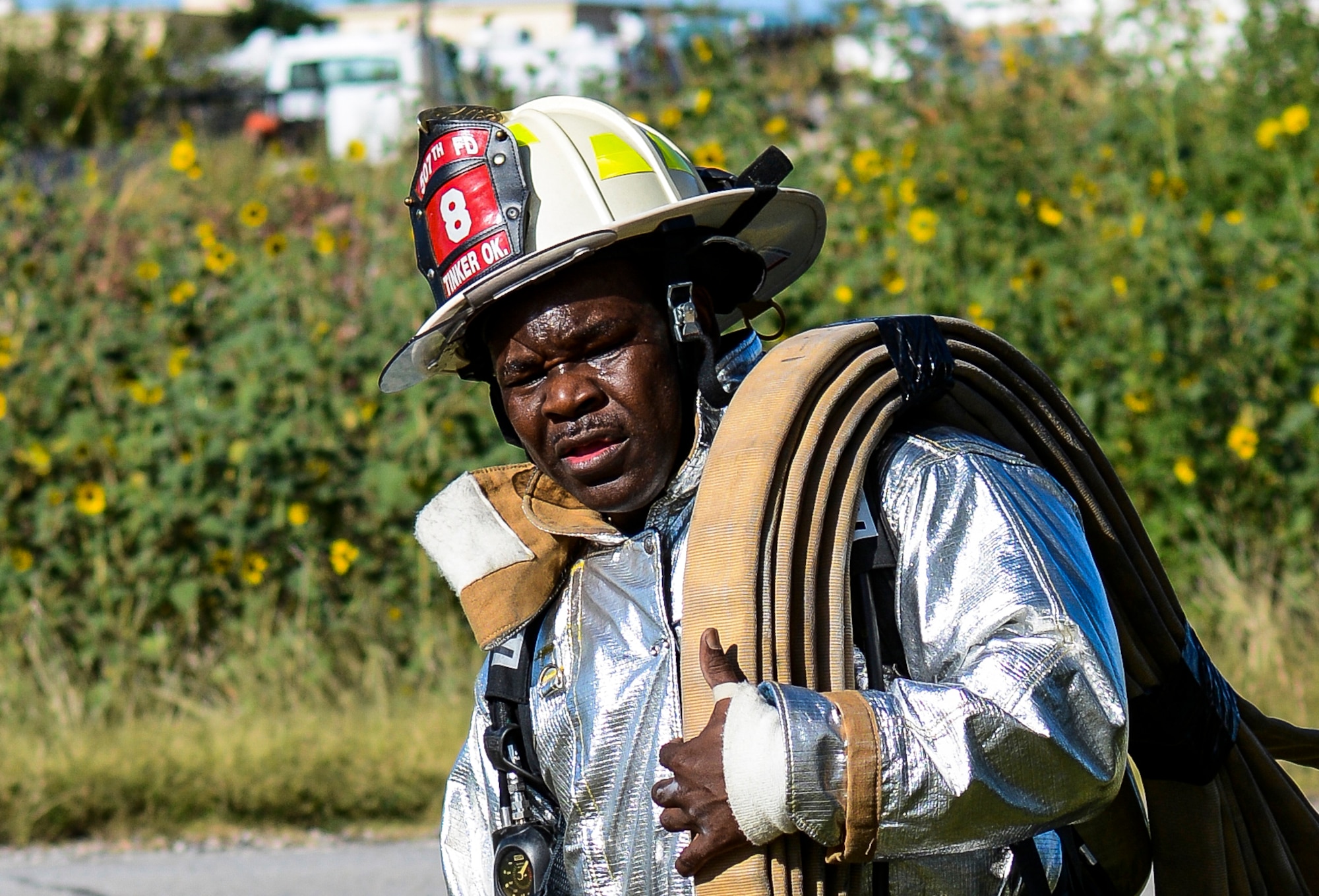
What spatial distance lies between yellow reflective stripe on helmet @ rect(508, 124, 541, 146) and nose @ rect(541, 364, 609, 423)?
0.33m

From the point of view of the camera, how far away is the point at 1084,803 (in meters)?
1.59

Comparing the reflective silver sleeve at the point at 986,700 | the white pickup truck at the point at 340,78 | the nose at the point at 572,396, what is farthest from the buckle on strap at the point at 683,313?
the white pickup truck at the point at 340,78

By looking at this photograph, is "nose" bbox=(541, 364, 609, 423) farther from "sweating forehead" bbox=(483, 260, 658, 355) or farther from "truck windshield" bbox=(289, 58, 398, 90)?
"truck windshield" bbox=(289, 58, 398, 90)

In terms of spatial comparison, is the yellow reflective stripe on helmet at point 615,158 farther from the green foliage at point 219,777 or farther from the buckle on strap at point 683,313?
the green foliage at point 219,777

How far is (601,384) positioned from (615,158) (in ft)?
1.09

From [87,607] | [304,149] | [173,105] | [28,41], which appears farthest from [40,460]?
[28,41]

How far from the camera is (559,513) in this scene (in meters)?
2.16

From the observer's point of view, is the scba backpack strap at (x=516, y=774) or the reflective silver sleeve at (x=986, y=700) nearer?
the reflective silver sleeve at (x=986, y=700)

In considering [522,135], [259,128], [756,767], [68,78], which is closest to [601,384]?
[522,135]

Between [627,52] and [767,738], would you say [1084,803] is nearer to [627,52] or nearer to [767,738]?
[767,738]

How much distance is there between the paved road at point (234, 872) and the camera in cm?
391

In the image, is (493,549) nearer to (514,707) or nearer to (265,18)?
(514,707)

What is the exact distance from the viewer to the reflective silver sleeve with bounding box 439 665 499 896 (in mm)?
2137

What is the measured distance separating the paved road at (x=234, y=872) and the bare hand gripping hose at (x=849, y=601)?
7.76 ft
